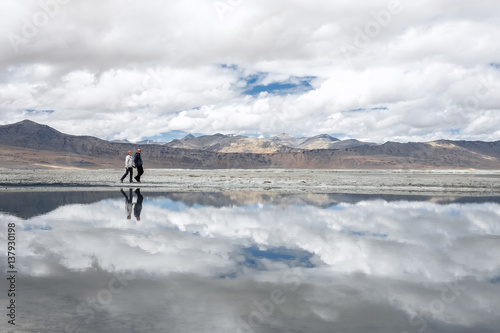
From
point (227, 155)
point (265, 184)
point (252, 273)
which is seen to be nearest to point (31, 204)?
point (252, 273)

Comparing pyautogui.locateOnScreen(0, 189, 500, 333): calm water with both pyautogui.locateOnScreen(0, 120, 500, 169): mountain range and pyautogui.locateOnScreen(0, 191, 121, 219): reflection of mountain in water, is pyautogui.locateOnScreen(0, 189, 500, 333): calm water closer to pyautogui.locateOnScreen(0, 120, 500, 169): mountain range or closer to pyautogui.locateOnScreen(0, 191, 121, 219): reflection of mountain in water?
pyautogui.locateOnScreen(0, 191, 121, 219): reflection of mountain in water

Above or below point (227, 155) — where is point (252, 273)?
below

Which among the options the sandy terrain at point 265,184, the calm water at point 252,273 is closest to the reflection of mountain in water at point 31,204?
the calm water at point 252,273

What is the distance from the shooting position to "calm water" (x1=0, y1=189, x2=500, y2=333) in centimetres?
497

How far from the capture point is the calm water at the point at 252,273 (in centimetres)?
497

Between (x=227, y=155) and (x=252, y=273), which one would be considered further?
(x=227, y=155)

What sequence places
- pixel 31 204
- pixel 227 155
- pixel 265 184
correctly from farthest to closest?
pixel 227 155 < pixel 265 184 < pixel 31 204

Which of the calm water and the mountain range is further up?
the mountain range

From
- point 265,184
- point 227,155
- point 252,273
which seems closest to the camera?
point 252,273

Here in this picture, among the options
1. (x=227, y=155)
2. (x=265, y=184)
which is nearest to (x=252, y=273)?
(x=265, y=184)

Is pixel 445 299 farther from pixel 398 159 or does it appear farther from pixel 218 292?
pixel 398 159

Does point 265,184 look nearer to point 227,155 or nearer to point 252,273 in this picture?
point 252,273

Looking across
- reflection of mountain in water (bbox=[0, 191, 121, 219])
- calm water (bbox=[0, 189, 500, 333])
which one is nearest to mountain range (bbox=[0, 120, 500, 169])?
reflection of mountain in water (bbox=[0, 191, 121, 219])

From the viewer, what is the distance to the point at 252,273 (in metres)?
6.90
